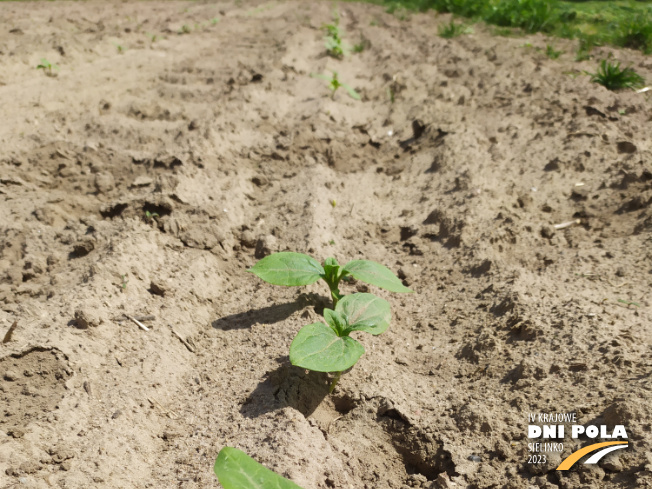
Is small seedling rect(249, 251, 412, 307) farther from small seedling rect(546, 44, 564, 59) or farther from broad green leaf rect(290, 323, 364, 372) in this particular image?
small seedling rect(546, 44, 564, 59)

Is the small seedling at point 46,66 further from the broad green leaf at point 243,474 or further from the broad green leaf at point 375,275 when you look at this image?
the broad green leaf at point 243,474

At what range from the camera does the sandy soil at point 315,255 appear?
6.69ft

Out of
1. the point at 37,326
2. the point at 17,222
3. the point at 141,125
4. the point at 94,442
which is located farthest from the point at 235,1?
the point at 94,442

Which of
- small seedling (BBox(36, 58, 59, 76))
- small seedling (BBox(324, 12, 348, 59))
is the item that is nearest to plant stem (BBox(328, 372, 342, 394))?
small seedling (BBox(36, 58, 59, 76))

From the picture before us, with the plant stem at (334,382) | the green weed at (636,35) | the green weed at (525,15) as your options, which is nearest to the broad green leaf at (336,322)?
the plant stem at (334,382)

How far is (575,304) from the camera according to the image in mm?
2553

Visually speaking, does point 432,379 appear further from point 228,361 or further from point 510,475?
point 228,361

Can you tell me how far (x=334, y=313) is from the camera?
7.64 ft

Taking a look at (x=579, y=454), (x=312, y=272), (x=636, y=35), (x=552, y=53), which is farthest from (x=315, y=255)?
(x=636, y=35)

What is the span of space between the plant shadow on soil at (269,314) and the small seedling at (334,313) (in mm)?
138

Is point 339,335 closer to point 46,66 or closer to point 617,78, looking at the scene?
point 617,78

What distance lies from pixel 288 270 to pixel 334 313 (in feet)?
1.27

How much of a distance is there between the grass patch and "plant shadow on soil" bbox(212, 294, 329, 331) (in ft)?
14.1

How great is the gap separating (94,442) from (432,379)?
142 centimetres
